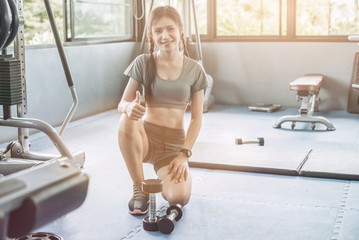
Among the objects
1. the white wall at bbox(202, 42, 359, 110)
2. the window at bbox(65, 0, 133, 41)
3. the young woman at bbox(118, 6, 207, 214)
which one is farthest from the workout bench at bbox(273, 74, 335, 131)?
the young woman at bbox(118, 6, 207, 214)

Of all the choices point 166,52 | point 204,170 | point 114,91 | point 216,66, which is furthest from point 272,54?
point 166,52

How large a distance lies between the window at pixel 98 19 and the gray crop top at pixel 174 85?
2.90 meters

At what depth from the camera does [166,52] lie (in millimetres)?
2715

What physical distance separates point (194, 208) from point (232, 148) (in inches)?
53.2

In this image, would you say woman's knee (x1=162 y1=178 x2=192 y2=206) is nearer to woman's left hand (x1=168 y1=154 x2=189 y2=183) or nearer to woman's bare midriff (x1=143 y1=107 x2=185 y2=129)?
woman's left hand (x1=168 y1=154 x2=189 y2=183)

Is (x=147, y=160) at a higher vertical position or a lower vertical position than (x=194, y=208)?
higher

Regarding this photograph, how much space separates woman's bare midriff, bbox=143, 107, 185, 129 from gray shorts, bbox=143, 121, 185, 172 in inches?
0.9

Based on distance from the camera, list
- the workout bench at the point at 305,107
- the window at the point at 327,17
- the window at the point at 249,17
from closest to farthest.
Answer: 1. the workout bench at the point at 305,107
2. the window at the point at 327,17
3. the window at the point at 249,17

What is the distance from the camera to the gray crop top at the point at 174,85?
268 centimetres

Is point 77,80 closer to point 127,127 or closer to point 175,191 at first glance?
point 127,127

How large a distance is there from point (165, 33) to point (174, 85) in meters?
0.29

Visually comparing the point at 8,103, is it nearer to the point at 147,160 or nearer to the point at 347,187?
the point at 147,160

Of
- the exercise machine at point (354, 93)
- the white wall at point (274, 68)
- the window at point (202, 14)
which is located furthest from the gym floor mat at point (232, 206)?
the window at point (202, 14)

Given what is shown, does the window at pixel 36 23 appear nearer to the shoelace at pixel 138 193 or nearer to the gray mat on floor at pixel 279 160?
the gray mat on floor at pixel 279 160
